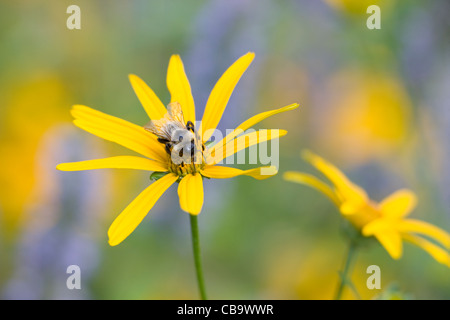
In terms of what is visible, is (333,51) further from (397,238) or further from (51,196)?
(397,238)

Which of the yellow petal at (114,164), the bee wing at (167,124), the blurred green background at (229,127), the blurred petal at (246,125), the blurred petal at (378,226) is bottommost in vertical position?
the blurred petal at (378,226)

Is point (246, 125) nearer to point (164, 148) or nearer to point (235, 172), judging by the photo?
point (235, 172)

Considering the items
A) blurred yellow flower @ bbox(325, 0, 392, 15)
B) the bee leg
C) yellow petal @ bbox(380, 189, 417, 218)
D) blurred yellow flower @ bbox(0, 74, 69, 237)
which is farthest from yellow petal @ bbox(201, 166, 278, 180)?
blurred yellow flower @ bbox(325, 0, 392, 15)

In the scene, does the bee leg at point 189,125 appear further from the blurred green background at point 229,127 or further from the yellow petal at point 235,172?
the blurred green background at point 229,127

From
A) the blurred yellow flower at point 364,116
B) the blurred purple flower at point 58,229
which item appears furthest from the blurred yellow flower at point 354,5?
the blurred purple flower at point 58,229

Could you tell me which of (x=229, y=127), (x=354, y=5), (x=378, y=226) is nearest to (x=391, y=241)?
(x=378, y=226)

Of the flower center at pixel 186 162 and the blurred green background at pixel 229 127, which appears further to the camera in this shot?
the blurred green background at pixel 229 127
